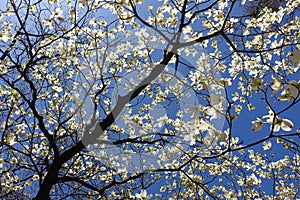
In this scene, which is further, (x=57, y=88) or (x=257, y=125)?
(x=57, y=88)

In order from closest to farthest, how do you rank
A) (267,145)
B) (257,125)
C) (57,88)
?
1. (257,125)
2. (267,145)
3. (57,88)

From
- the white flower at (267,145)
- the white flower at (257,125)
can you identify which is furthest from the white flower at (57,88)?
the white flower at (257,125)

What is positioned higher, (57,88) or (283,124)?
(57,88)

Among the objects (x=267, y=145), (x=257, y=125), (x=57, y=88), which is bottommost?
(x=257, y=125)

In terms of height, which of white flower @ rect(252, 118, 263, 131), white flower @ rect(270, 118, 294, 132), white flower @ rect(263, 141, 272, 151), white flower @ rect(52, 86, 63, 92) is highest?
white flower @ rect(263, 141, 272, 151)

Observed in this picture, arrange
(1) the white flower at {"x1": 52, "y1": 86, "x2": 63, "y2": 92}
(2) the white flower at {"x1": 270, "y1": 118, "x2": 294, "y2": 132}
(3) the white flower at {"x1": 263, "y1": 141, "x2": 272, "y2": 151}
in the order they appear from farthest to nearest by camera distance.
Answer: (1) the white flower at {"x1": 52, "y1": 86, "x2": 63, "y2": 92}, (3) the white flower at {"x1": 263, "y1": 141, "x2": 272, "y2": 151}, (2) the white flower at {"x1": 270, "y1": 118, "x2": 294, "y2": 132}

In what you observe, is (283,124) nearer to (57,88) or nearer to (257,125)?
(257,125)

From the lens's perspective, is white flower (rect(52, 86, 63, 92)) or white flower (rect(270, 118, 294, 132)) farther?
white flower (rect(52, 86, 63, 92))

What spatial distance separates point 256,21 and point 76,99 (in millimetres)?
2470

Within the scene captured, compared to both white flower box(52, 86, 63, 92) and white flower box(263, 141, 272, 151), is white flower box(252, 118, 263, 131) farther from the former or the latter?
white flower box(52, 86, 63, 92)

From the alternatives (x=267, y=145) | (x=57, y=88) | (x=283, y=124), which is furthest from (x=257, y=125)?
(x=57, y=88)

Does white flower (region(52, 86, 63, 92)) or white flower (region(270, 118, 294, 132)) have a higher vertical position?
white flower (region(52, 86, 63, 92))

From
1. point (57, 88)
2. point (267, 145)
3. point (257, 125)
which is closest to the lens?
point (257, 125)

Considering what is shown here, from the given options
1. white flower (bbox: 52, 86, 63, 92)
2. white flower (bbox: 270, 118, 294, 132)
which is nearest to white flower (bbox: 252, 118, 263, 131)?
white flower (bbox: 270, 118, 294, 132)
